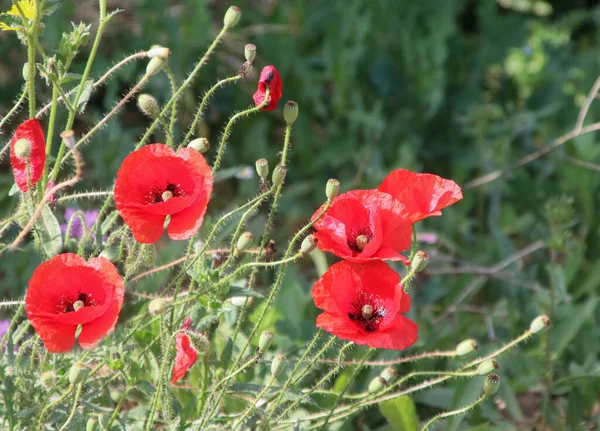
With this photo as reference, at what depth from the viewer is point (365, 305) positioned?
1.09 meters

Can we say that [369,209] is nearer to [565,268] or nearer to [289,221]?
[565,268]

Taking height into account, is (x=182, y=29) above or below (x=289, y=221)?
above

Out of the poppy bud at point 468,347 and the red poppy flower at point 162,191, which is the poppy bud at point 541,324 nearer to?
the poppy bud at point 468,347

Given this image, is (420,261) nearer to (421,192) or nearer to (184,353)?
(421,192)

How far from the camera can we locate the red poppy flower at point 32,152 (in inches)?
42.1

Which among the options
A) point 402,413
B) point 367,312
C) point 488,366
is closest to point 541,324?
point 488,366

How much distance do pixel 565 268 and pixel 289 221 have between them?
0.90 m

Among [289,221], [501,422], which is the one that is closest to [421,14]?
[289,221]

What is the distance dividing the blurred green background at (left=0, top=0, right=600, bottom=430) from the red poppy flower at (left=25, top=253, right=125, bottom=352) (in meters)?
0.95

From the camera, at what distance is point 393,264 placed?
1.93 metres

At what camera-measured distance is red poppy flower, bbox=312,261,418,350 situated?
104cm

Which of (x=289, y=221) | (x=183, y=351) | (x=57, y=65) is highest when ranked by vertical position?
(x=57, y=65)

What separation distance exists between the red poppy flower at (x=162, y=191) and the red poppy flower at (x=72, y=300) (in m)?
0.06

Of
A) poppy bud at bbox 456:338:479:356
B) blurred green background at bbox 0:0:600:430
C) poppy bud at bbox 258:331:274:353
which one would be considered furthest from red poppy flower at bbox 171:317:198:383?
blurred green background at bbox 0:0:600:430
